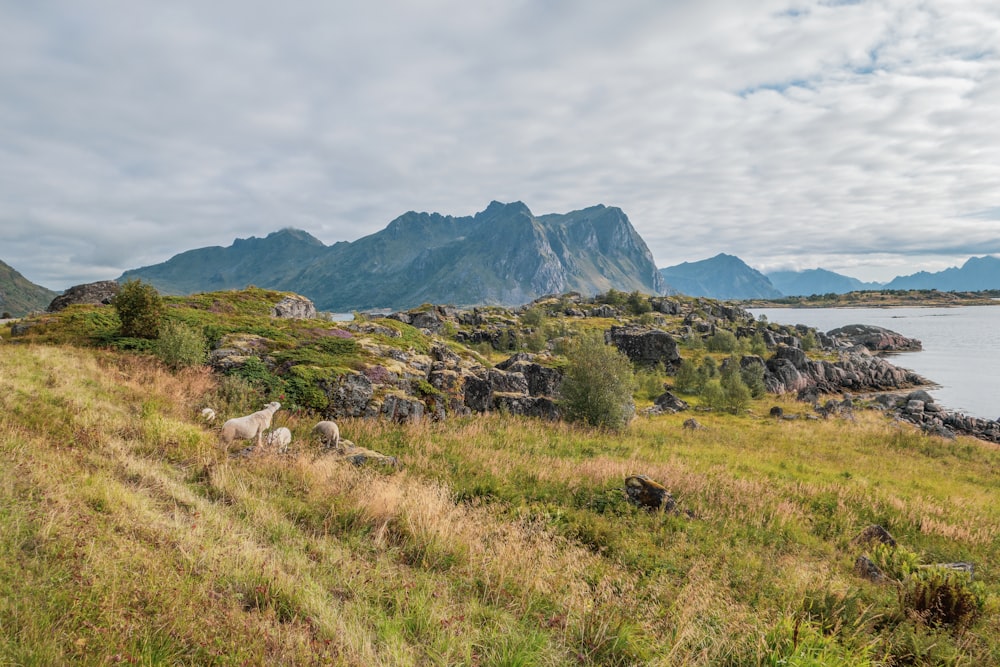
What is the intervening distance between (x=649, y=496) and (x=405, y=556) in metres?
6.76

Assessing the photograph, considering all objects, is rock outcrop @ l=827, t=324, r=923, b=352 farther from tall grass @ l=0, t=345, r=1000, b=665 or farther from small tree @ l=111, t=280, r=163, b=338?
small tree @ l=111, t=280, r=163, b=338

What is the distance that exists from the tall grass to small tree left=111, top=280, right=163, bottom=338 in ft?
16.1

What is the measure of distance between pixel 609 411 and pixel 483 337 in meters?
49.4

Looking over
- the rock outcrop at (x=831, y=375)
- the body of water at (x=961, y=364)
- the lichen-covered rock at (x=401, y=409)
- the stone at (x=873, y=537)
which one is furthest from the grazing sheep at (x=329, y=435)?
the body of water at (x=961, y=364)

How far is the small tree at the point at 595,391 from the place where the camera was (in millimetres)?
24984

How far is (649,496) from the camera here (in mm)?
11062

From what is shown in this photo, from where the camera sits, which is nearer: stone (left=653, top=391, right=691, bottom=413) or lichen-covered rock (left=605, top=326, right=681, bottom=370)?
stone (left=653, top=391, right=691, bottom=413)

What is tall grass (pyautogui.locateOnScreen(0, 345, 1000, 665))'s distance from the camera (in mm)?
4238

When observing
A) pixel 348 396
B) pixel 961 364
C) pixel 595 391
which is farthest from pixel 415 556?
pixel 961 364

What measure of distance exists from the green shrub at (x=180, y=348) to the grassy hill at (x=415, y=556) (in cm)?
236

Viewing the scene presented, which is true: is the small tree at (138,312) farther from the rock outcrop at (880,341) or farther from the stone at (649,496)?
the rock outcrop at (880,341)

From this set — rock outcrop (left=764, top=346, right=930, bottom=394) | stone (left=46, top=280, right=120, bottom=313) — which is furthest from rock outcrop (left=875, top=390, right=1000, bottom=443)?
stone (left=46, top=280, right=120, bottom=313)

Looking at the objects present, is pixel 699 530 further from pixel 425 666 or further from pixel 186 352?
pixel 186 352

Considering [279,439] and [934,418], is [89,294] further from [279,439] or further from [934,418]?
[934,418]
